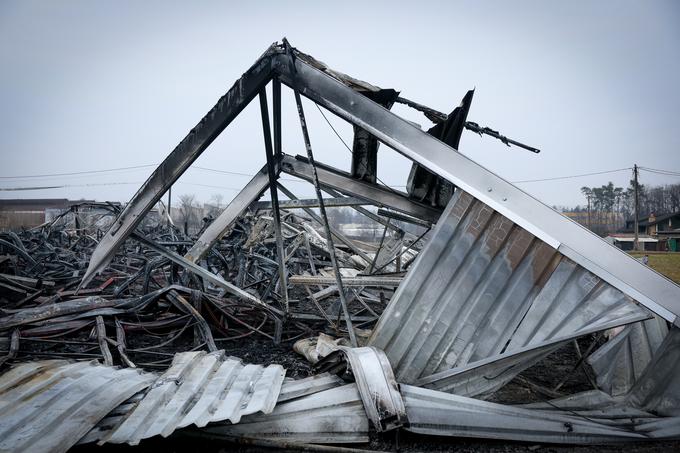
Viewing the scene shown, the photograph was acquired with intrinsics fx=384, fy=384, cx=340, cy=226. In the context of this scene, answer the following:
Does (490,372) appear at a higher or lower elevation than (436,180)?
lower

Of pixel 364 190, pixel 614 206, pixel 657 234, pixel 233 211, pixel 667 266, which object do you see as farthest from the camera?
pixel 614 206

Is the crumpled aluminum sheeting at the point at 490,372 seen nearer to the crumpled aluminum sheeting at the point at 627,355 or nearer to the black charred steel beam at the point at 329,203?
the crumpled aluminum sheeting at the point at 627,355

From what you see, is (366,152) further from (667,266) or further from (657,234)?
(657,234)

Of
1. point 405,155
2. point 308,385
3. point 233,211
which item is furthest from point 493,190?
point 233,211

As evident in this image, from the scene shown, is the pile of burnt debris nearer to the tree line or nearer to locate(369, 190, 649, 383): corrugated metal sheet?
locate(369, 190, 649, 383): corrugated metal sheet

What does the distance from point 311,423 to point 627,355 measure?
2.82 m

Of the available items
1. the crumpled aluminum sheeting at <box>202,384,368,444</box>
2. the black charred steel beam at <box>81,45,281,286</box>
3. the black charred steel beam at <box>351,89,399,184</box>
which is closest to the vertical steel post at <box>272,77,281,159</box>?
the black charred steel beam at <box>81,45,281,286</box>

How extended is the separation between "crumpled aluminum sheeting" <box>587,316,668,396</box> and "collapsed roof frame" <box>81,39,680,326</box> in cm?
94

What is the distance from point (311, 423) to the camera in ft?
8.36

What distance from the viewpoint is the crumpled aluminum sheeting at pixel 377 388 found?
2461 mm

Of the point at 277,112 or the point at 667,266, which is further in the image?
the point at 667,266

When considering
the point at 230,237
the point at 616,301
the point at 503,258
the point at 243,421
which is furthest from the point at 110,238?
the point at 230,237

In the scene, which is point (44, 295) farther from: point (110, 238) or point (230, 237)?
point (230, 237)

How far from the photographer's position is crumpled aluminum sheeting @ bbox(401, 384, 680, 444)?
2.56 metres
